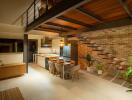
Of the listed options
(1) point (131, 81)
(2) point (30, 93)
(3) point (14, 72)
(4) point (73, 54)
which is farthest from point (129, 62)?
(3) point (14, 72)

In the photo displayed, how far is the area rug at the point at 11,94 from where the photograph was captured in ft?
10.9

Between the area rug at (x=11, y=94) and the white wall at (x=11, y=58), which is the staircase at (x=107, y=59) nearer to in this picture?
the white wall at (x=11, y=58)

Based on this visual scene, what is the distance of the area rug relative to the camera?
131 inches

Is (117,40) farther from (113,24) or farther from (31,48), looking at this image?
(31,48)

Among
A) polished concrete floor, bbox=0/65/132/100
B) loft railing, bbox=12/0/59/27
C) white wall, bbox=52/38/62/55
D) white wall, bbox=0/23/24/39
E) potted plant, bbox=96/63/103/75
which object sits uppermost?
loft railing, bbox=12/0/59/27

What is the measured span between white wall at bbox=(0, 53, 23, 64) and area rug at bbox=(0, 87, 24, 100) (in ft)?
7.44

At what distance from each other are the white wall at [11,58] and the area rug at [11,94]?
2.27 m

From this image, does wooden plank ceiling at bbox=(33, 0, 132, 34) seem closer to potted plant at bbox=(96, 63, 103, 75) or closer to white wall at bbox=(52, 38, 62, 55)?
potted plant at bbox=(96, 63, 103, 75)

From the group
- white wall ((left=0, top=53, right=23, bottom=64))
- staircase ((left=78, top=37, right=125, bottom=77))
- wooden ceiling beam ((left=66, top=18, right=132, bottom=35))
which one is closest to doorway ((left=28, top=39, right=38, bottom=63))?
white wall ((left=0, top=53, right=23, bottom=64))

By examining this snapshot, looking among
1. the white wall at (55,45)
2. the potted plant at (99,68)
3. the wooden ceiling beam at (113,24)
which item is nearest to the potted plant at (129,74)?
the potted plant at (99,68)

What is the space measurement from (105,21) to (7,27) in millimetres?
5041

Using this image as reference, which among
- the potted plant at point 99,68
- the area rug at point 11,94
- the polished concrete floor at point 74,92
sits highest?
the potted plant at point 99,68

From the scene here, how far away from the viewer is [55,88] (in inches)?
163

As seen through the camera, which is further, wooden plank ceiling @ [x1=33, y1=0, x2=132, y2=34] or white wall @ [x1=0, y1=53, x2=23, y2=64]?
white wall @ [x1=0, y1=53, x2=23, y2=64]
